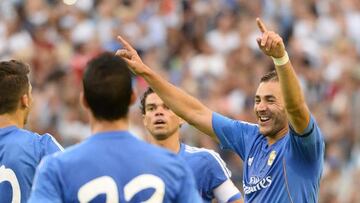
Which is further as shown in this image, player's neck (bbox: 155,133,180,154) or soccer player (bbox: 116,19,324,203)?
player's neck (bbox: 155,133,180,154)

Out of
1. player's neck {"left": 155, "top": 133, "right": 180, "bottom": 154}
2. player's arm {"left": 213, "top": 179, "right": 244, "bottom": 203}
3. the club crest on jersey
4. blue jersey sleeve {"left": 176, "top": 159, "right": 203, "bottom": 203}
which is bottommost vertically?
blue jersey sleeve {"left": 176, "top": 159, "right": 203, "bottom": 203}

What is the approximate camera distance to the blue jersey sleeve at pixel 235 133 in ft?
29.2

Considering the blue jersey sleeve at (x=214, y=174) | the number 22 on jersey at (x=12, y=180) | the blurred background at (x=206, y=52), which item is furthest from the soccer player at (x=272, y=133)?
the blurred background at (x=206, y=52)

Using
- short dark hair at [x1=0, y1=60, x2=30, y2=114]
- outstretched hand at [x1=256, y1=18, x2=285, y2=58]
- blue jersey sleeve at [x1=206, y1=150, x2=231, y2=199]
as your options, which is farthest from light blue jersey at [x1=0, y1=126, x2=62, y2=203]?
blue jersey sleeve at [x1=206, y1=150, x2=231, y2=199]

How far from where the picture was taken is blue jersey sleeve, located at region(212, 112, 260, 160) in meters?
8.91

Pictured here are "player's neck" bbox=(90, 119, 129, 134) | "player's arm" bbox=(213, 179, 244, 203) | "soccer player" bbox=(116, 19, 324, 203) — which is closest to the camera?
"player's neck" bbox=(90, 119, 129, 134)

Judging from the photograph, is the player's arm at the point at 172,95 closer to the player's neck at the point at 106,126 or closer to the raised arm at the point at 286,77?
the raised arm at the point at 286,77

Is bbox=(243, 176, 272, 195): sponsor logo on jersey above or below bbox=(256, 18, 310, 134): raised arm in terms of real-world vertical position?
below

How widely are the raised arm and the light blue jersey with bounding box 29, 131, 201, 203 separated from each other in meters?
1.63

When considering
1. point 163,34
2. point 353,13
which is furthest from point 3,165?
point 353,13

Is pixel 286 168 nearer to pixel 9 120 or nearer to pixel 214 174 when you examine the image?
pixel 214 174

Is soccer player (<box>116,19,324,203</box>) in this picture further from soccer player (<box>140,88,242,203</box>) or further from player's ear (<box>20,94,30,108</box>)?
player's ear (<box>20,94,30,108</box>)

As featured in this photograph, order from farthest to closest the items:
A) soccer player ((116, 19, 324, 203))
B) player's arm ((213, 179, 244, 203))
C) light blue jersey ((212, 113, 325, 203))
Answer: player's arm ((213, 179, 244, 203))
light blue jersey ((212, 113, 325, 203))
soccer player ((116, 19, 324, 203))

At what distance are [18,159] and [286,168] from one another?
199 centimetres
